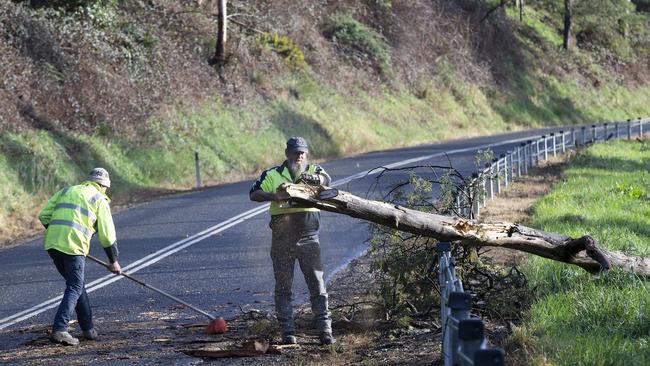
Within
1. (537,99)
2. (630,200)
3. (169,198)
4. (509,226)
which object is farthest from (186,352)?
(537,99)

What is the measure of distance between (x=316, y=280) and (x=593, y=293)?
8.47 ft

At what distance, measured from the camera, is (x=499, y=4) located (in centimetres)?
5497

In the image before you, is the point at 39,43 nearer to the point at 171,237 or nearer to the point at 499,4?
the point at 171,237

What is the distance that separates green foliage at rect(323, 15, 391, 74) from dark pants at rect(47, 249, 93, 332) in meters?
33.5

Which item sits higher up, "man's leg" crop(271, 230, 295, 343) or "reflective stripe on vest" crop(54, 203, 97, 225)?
"reflective stripe on vest" crop(54, 203, 97, 225)

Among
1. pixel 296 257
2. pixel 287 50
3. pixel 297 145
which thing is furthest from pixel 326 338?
pixel 287 50

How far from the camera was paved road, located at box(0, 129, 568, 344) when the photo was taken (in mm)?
11648

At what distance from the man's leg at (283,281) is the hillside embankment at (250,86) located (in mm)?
9665

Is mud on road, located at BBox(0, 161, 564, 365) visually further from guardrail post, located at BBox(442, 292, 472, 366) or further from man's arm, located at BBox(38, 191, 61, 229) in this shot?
guardrail post, located at BBox(442, 292, 472, 366)

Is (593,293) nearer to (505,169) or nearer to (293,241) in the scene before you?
(293,241)

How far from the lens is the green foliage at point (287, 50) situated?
123 feet

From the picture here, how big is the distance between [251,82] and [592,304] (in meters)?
26.5

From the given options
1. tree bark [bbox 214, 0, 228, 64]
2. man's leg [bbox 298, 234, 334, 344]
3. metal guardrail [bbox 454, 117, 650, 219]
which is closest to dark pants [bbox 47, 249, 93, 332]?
man's leg [bbox 298, 234, 334, 344]

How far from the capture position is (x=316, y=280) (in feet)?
31.0
